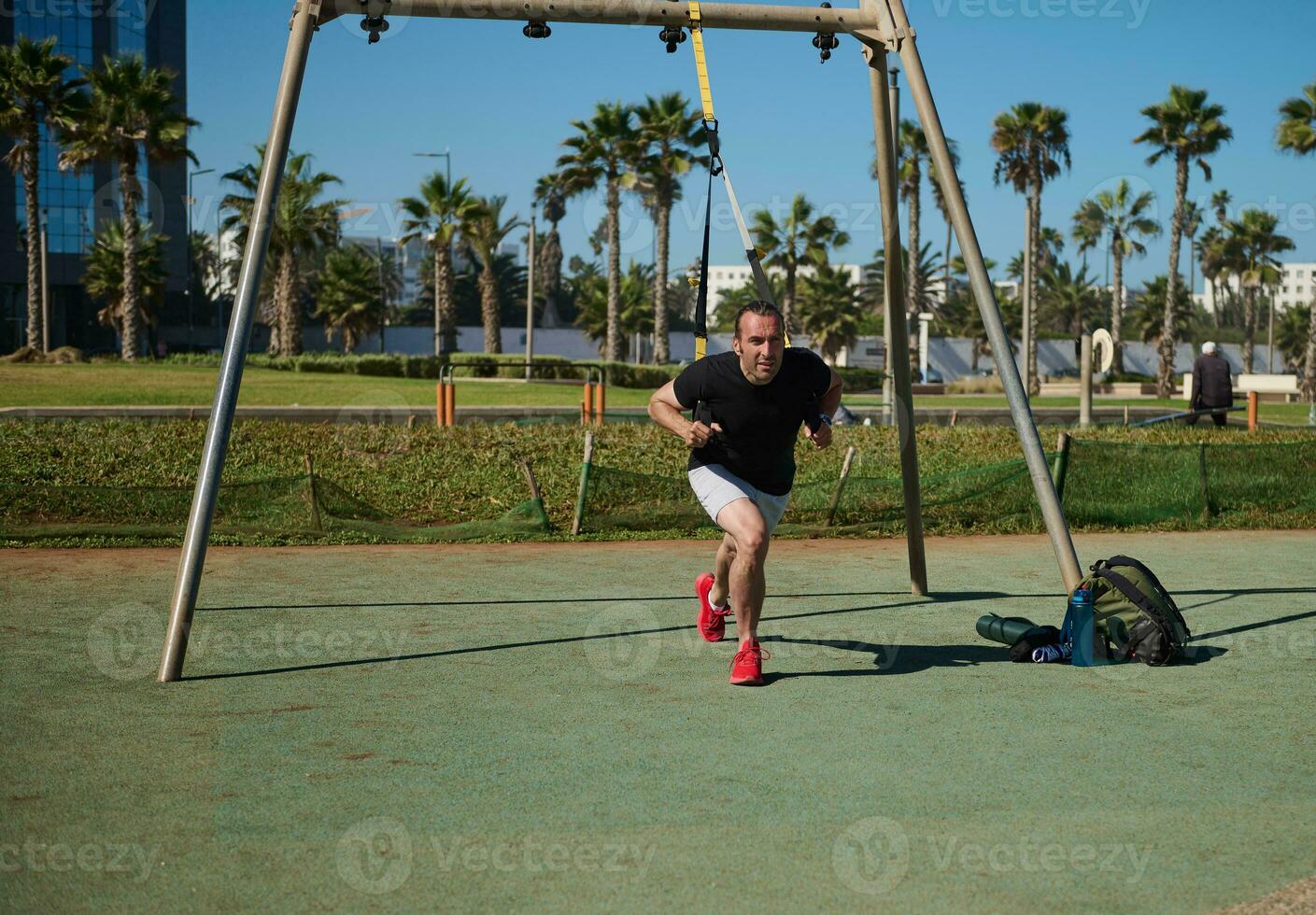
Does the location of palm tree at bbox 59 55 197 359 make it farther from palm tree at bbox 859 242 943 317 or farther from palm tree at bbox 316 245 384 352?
palm tree at bbox 859 242 943 317

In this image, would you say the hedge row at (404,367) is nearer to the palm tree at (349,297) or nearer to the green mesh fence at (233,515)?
A: the palm tree at (349,297)

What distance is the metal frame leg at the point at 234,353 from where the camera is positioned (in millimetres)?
6258

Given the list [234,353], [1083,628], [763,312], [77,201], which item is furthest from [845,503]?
[77,201]

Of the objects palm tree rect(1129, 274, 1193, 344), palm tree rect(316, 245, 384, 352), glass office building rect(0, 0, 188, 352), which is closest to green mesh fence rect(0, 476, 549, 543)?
palm tree rect(316, 245, 384, 352)

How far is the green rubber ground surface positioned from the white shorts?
2.69ft

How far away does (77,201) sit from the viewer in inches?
2635

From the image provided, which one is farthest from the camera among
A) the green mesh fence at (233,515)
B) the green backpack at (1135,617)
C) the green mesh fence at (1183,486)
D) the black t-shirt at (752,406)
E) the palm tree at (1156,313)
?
the palm tree at (1156,313)

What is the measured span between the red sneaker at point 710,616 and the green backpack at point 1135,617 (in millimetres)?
1971

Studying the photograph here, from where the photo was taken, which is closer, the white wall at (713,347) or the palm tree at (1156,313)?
the white wall at (713,347)

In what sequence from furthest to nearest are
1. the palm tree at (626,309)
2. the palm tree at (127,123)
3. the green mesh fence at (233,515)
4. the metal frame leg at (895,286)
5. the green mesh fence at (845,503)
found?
1. the palm tree at (626,309)
2. the palm tree at (127,123)
3. the green mesh fence at (845,503)
4. the green mesh fence at (233,515)
5. the metal frame leg at (895,286)

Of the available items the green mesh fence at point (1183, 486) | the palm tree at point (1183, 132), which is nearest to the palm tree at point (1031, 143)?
the palm tree at point (1183, 132)

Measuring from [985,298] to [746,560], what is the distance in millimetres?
2420

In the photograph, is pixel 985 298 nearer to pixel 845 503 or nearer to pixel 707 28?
pixel 707 28

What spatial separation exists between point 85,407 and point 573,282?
262 feet
